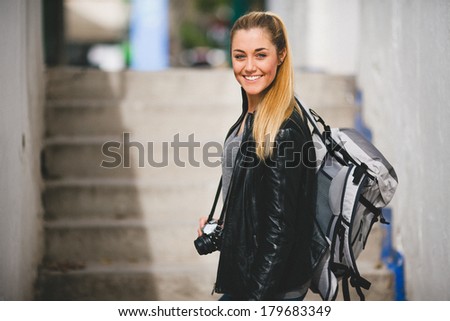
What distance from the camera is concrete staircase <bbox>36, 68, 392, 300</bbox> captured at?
4.87 metres

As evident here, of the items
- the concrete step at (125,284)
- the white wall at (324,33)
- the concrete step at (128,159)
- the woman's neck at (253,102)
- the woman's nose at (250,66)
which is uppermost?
the white wall at (324,33)

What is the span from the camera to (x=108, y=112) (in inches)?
246

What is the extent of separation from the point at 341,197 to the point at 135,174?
3213 mm

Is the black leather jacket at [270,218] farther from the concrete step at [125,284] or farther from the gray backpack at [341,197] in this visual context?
the concrete step at [125,284]

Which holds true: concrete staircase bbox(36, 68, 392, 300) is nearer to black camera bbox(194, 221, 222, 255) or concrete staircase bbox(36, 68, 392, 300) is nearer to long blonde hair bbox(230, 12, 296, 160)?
black camera bbox(194, 221, 222, 255)

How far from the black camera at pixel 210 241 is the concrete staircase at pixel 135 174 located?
185 centimetres

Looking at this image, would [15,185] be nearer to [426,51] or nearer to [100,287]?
[100,287]

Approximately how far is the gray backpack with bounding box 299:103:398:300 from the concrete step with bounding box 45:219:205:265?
2343 millimetres

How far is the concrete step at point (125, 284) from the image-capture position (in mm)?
4789

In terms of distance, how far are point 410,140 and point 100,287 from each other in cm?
262

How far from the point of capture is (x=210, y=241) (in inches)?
121

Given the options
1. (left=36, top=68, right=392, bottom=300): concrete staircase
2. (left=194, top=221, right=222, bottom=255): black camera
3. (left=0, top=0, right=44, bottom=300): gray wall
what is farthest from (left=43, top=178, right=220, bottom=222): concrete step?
(left=194, top=221, right=222, bottom=255): black camera

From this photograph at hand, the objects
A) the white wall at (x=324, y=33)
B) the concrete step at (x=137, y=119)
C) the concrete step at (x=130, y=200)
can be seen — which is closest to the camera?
the concrete step at (x=130, y=200)

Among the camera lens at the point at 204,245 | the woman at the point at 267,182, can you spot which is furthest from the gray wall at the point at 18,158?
the woman at the point at 267,182
